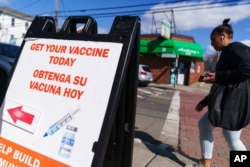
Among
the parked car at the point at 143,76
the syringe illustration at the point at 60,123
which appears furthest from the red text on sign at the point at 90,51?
the parked car at the point at 143,76

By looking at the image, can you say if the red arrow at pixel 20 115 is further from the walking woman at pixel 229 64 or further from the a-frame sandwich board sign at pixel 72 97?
the walking woman at pixel 229 64

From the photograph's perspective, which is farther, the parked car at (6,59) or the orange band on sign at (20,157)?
the parked car at (6,59)

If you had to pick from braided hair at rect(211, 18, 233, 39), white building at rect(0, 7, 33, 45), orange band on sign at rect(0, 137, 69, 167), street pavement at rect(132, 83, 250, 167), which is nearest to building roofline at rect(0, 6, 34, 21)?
white building at rect(0, 7, 33, 45)

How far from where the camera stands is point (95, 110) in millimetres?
1838

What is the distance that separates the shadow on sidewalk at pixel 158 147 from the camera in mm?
4209

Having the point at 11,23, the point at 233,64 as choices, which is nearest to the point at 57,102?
the point at 233,64

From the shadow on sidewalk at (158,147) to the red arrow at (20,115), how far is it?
249 centimetres

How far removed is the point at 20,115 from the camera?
2145 mm

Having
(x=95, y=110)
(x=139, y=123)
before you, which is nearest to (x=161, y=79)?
(x=139, y=123)

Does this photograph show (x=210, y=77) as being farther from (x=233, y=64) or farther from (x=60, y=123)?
(x=60, y=123)

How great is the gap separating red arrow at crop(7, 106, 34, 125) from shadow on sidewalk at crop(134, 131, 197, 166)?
2.49 m

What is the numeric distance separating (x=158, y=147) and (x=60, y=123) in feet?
9.84

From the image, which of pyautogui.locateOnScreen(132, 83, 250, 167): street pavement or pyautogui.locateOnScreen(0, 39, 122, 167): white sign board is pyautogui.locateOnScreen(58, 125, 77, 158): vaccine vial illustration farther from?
pyautogui.locateOnScreen(132, 83, 250, 167): street pavement

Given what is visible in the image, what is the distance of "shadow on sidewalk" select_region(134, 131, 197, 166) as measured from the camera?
421cm
